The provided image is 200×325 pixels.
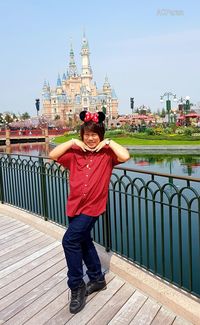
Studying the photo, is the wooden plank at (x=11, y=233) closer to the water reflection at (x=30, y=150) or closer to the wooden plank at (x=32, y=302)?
the wooden plank at (x=32, y=302)

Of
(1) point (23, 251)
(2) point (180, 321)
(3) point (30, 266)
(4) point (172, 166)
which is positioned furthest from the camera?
(4) point (172, 166)

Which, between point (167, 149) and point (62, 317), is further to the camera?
point (167, 149)

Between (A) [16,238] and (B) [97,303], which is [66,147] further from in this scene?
(A) [16,238]

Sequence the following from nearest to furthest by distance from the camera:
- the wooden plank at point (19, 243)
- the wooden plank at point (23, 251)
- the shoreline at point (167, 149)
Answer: the wooden plank at point (23, 251), the wooden plank at point (19, 243), the shoreline at point (167, 149)

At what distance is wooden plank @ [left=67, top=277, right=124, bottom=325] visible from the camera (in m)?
2.80

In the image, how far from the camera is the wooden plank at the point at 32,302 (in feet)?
9.42

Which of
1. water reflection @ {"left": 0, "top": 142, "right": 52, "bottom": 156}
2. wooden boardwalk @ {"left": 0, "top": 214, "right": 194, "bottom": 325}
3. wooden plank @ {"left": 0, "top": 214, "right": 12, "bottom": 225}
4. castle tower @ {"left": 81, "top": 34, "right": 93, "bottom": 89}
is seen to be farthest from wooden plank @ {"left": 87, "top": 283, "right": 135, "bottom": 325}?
castle tower @ {"left": 81, "top": 34, "right": 93, "bottom": 89}

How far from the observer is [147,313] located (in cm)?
285

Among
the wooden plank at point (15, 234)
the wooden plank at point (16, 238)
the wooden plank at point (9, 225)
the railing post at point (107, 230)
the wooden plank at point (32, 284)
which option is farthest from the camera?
the wooden plank at point (9, 225)

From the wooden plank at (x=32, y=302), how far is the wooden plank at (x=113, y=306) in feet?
1.74

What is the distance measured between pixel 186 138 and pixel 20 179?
91.1ft

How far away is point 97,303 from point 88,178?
1.16m

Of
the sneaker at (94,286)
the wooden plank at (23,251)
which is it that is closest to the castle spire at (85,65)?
the wooden plank at (23,251)

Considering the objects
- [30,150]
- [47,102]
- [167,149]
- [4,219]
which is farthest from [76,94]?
[4,219]
